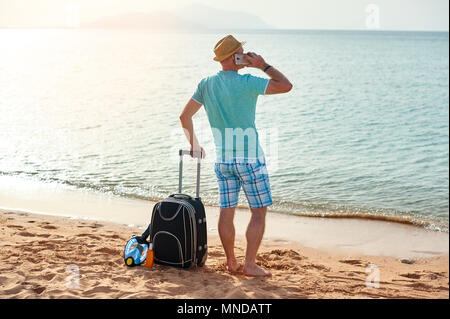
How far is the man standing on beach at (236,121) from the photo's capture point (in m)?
3.81

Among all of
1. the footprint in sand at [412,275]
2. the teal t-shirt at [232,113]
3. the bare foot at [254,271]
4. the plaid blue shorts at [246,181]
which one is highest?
the teal t-shirt at [232,113]

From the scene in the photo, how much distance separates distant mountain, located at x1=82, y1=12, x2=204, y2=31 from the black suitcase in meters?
133

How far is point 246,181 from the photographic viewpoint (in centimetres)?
397

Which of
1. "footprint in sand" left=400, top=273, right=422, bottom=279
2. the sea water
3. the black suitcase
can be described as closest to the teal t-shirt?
the black suitcase

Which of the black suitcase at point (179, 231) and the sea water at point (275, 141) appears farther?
the sea water at point (275, 141)

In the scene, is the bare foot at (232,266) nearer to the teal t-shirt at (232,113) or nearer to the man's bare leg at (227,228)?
the man's bare leg at (227,228)

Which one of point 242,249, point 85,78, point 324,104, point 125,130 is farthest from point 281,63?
point 242,249

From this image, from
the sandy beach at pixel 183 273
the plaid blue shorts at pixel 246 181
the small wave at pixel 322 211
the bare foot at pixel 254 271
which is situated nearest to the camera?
the sandy beach at pixel 183 273

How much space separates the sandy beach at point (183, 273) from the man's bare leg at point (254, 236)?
87mm

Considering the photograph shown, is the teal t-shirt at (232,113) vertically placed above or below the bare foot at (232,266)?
above

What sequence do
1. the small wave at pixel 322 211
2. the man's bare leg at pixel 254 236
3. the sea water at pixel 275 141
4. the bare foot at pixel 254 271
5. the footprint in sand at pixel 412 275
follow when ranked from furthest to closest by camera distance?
1. the sea water at pixel 275 141
2. the small wave at pixel 322 211
3. the footprint in sand at pixel 412 275
4. the bare foot at pixel 254 271
5. the man's bare leg at pixel 254 236

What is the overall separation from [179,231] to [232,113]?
964 mm

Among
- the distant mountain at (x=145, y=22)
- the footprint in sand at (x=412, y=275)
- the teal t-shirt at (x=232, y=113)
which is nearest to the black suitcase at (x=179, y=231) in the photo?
the teal t-shirt at (x=232, y=113)
